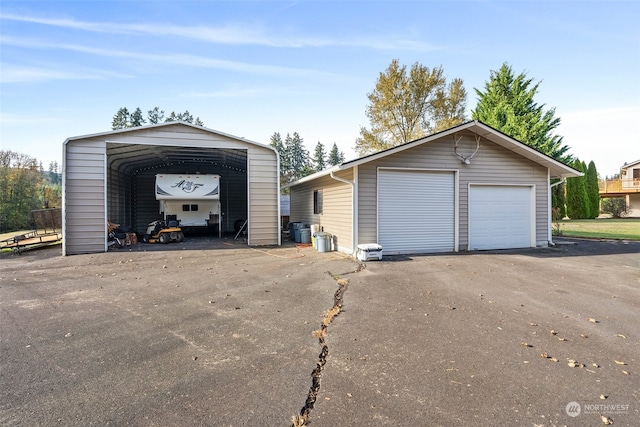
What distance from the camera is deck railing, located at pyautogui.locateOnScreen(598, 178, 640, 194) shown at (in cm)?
3059

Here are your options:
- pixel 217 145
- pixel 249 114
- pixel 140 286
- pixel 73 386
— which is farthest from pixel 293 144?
pixel 73 386

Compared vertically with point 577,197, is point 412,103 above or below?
above

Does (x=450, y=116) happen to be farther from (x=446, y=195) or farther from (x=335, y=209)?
(x=335, y=209)

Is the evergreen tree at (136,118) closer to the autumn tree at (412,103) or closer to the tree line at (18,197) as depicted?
the tree line at (18,197)

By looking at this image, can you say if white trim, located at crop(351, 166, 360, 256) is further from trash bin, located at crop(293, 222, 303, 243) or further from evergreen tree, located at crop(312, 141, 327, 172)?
evergreen tree, located at crop(312, 141, 327, 172)

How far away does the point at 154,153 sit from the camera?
14930mm

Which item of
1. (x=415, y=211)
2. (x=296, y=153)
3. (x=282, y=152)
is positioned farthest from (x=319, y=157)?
(x=415, y=211)

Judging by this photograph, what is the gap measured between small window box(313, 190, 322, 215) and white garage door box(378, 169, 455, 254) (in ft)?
12.5

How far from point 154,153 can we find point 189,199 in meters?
2.59

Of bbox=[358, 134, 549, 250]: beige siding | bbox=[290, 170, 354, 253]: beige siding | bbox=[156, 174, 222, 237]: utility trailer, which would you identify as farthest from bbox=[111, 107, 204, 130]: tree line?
bbox=[358, 134, 549, 250]: beige siding

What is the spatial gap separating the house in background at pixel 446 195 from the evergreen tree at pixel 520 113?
16.1 metres

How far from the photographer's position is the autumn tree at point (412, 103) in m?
27.6

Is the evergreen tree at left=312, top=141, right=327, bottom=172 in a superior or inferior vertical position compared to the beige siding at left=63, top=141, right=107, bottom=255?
superior

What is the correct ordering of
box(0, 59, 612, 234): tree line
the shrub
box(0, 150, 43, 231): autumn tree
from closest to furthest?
box(0, 150, 43, 231): autumn tree < box(0, 59, 612, 234): tree line < the shrub
